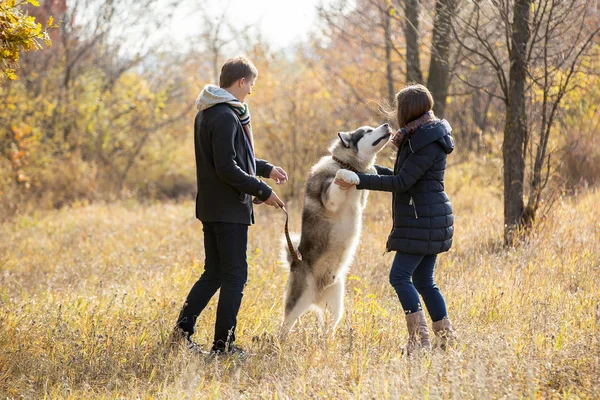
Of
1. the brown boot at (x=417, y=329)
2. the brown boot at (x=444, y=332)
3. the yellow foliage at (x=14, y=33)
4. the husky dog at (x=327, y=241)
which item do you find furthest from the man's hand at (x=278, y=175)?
the yellow foliage at (x=14, y=33)

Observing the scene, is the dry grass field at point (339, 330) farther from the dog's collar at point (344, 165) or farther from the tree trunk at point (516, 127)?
the dog's collar at point (344, 165)

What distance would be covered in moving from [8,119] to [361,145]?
34.8 ft

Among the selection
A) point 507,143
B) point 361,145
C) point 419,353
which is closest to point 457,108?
point 507,143

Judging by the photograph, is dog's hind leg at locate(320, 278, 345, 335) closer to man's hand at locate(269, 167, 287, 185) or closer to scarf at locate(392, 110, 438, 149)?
man's hand at locate(269, 167, 287, 185)

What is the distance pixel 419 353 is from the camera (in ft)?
12.8

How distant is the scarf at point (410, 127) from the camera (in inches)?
164

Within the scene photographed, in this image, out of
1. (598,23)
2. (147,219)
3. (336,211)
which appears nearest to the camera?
(336,211)

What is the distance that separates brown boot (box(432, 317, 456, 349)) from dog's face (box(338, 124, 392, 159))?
1.35 metres

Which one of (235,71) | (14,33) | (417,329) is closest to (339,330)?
(417,329)

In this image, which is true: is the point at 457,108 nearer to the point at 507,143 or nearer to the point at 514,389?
the point at 507,143

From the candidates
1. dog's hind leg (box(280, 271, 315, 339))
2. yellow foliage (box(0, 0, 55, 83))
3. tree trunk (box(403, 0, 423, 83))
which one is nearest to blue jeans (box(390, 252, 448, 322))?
dog's hind leg (box(280, 271, 315, 339))

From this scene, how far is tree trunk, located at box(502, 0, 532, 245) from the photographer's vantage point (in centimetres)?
684

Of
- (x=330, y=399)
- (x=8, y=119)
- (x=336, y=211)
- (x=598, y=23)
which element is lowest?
(x=330, y=399)

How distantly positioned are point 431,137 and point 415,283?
101cm
